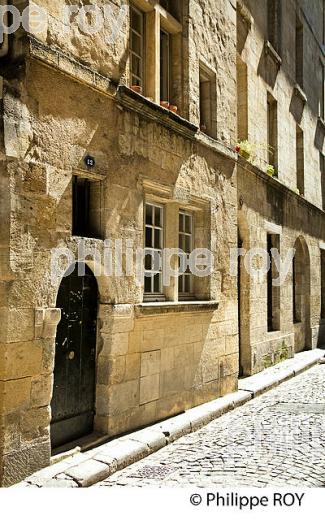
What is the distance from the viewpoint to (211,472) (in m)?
4.77

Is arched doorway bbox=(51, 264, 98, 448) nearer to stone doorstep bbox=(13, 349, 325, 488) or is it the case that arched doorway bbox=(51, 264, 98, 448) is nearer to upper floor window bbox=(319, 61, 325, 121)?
stone doorstep bbox=(13, 349, 325, 488)

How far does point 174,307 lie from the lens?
6305mm

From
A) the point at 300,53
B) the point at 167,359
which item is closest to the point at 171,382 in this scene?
the point at 167,359

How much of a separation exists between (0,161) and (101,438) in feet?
9.78

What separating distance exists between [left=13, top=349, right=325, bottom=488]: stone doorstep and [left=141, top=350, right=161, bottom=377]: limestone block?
64cm

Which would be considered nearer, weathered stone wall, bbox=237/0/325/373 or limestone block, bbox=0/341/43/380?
limestone block, bbox=0/341/43/380

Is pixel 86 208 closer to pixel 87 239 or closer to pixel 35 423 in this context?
pixel 87 239

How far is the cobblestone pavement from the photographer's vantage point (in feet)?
15.1

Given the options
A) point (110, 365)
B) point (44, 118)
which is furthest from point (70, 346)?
point (44, 118)

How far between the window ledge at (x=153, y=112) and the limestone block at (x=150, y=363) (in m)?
2.84

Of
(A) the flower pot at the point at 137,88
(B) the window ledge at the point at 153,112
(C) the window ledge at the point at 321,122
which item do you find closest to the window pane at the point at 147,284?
(B) the window ledge at the point at 153,112

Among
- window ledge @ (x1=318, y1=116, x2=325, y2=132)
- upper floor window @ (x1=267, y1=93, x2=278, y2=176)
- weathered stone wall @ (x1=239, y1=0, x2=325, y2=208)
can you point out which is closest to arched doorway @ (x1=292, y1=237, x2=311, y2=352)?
weathered stone wall @ (x1=239, y1=0, x2=325, y2=208)

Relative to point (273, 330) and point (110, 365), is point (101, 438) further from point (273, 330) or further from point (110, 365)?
point (273, 330)

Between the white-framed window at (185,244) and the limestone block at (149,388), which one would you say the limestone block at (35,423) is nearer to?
the limestone block at (149,388)
